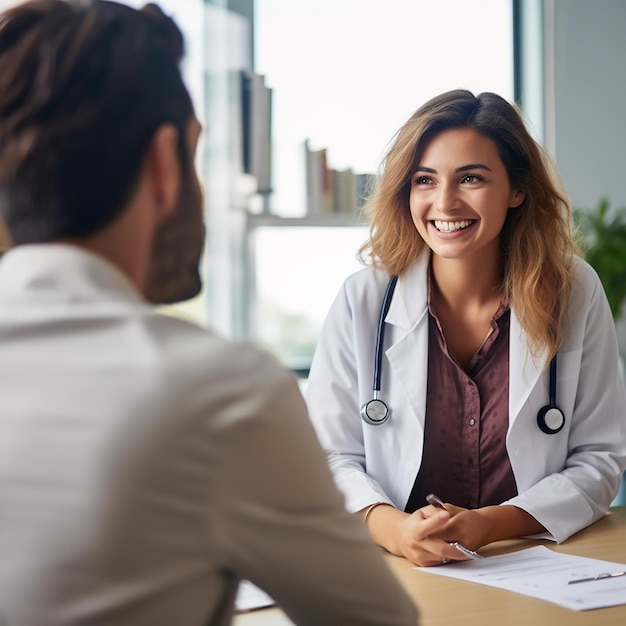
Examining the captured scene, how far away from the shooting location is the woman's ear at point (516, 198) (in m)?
2.03

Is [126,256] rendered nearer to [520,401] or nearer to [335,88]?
[520,401]

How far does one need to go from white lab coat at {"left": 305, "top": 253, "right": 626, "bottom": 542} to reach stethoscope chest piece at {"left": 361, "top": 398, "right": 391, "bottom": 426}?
0.8 inches

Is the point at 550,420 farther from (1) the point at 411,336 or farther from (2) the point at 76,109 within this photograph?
(2) the point at 76,109

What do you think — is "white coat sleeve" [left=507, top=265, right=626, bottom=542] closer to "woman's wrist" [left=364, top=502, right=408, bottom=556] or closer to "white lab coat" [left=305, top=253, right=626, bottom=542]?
"white lab coat" [left=305, top=253, right=626, bottom=542]

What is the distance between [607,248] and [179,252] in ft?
12.9

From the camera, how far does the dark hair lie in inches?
28.3

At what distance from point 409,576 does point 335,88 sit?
125 inches

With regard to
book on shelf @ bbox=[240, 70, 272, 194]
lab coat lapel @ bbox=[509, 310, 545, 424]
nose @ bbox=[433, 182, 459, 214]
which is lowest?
lab coat lapel @ bbox=[509, 310, 545, 424]

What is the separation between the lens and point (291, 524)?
0.69 meters

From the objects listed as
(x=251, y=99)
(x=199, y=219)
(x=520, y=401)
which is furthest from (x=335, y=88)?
(x=199, y=219)

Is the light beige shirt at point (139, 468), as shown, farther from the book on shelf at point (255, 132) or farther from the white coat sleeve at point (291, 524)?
the book on shelf at point (255, 132)

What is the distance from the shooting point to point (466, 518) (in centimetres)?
148

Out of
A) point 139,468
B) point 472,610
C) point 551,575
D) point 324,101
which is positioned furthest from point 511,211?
point 324,101

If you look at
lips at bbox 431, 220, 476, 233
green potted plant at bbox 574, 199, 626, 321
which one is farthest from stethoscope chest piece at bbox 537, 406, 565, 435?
green potted plant at bbox 574, 199, 626, 321
